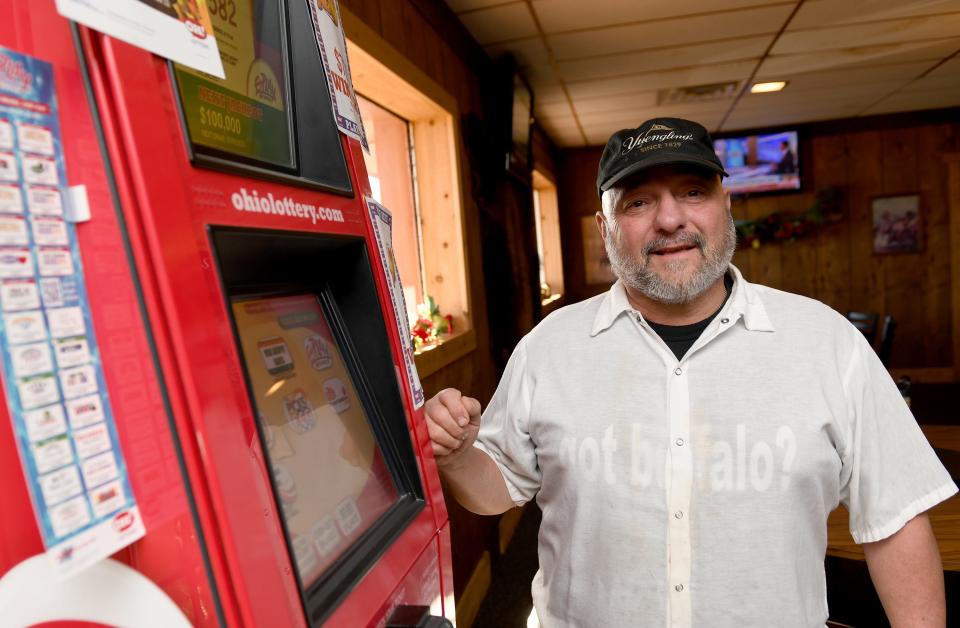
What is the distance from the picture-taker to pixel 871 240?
21.6 feet

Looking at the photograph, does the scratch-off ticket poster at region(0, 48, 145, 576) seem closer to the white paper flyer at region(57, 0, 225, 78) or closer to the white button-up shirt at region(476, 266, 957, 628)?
the white paper flyer at region(57, 0, 225, 78)

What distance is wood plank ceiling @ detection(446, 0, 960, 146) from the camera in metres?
3.29

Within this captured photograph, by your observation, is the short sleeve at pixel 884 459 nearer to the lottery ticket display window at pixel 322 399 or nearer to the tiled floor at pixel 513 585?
the lottery ticket display window at pixel 322 399

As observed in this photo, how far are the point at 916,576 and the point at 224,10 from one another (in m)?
1.45

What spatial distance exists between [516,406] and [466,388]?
67.2 inches

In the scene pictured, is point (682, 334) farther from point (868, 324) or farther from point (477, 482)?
point (868, 324)

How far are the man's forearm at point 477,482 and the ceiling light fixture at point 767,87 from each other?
452cm

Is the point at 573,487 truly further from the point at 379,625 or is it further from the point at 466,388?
the point at 466,388

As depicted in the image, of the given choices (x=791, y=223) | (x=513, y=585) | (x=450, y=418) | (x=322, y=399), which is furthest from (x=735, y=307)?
(x=791, y=223)

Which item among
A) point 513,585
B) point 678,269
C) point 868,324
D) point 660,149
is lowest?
point 513,585

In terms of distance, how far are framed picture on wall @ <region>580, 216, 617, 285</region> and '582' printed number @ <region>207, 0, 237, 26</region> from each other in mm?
6727

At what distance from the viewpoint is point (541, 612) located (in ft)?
4.58

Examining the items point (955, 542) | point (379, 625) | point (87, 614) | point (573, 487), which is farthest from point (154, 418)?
point (955, 542)

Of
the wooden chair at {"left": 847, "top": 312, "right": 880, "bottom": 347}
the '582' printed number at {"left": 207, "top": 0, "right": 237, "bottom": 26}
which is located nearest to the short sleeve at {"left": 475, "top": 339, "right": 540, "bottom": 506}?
the '582' printed number at {"left": 207, "top": 0, "right": 237, "bottom": 26}
